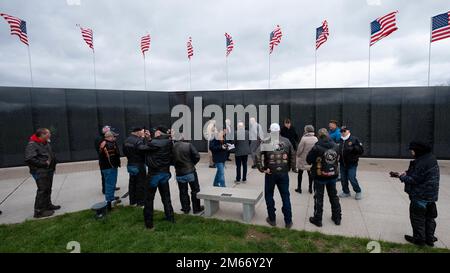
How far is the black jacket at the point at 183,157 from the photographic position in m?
5.07

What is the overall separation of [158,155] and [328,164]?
3298 millimetres

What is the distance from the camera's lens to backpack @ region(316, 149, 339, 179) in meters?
4.47

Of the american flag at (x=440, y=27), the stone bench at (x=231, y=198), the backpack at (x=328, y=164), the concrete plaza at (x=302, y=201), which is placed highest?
the american flag at (x=440, y=27)

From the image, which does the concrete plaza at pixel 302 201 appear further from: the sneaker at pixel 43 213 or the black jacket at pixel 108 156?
the black jacket at pixel 108 156

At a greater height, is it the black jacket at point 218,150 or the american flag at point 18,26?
the american flag at point 18,26

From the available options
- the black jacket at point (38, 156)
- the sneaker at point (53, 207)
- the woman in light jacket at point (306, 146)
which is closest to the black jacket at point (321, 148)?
the woman in light jacket at point (306, 146)

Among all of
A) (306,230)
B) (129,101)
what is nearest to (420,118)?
(306,230)

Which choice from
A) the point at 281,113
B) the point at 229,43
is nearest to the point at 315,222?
the point at 281,113

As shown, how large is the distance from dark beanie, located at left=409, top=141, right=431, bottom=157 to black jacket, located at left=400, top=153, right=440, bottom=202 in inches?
2.3

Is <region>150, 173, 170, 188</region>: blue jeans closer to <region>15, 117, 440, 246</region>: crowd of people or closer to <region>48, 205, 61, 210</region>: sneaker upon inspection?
<region>15, 117, 440, 246</region>: crowd of people

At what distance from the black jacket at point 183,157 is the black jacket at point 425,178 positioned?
3.93 metres

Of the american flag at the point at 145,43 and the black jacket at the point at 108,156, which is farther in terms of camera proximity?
the american flag at the point at 145,43

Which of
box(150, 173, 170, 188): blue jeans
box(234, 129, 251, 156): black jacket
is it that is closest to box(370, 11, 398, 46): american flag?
box(234, 129, 251, 156): black jacket
